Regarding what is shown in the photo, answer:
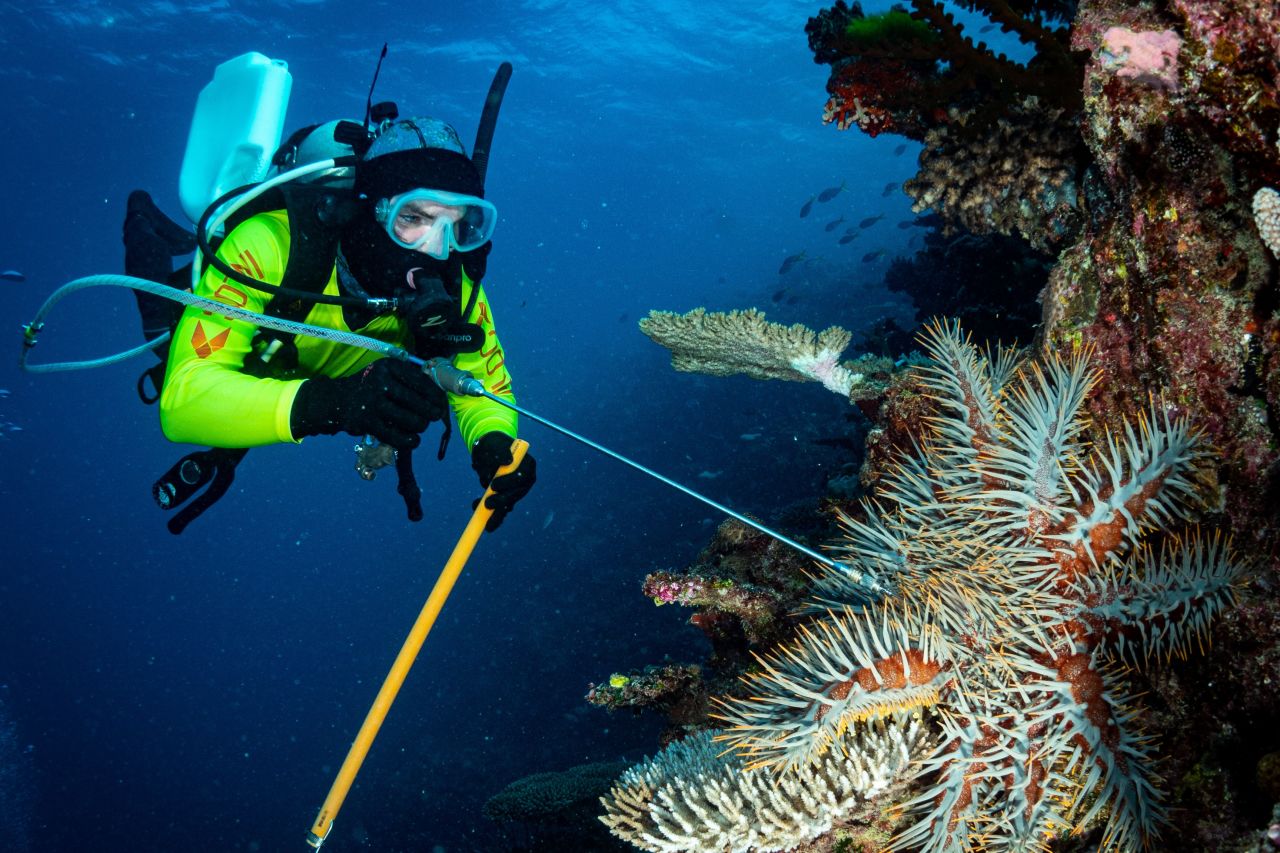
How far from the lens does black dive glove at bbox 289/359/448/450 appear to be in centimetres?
336

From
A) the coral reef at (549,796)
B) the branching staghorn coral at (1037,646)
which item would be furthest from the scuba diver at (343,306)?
Result: the coral reef at (549,796)

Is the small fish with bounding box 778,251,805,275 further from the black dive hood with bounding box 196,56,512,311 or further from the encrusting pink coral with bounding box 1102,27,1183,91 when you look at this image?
the encrusting pink coral with bounding box 1102,27,1183,91

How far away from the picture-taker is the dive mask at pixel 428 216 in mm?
3900

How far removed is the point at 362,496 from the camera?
137 feet

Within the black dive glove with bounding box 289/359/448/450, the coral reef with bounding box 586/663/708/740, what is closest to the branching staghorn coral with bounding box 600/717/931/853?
the coral reef with bounding box 586/663/708/740

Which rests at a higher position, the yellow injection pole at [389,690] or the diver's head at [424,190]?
the diver's head at [424,190]

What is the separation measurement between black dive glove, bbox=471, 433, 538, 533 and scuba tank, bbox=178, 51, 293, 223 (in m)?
2.88

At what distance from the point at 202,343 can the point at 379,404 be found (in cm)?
126

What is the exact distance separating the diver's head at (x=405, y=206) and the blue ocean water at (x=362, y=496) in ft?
24.7

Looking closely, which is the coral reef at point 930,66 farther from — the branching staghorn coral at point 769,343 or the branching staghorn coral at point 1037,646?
the branching staghorn coral at point 1037,646

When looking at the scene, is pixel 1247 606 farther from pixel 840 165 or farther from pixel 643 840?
pixel 840 165

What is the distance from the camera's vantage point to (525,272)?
348 feet

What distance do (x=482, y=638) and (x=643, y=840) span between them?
49.7 feet

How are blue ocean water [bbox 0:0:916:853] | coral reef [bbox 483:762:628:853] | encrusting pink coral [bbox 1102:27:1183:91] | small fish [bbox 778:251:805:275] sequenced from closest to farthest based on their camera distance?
1. encrusting pink coral [bbox 1102:27:1183:91]
2. coral reef [bbox 483:762:628:853]
3. blue ocean water [bbox 0:0:916:853]
4. small fish [bbox 778:251:805:275]
